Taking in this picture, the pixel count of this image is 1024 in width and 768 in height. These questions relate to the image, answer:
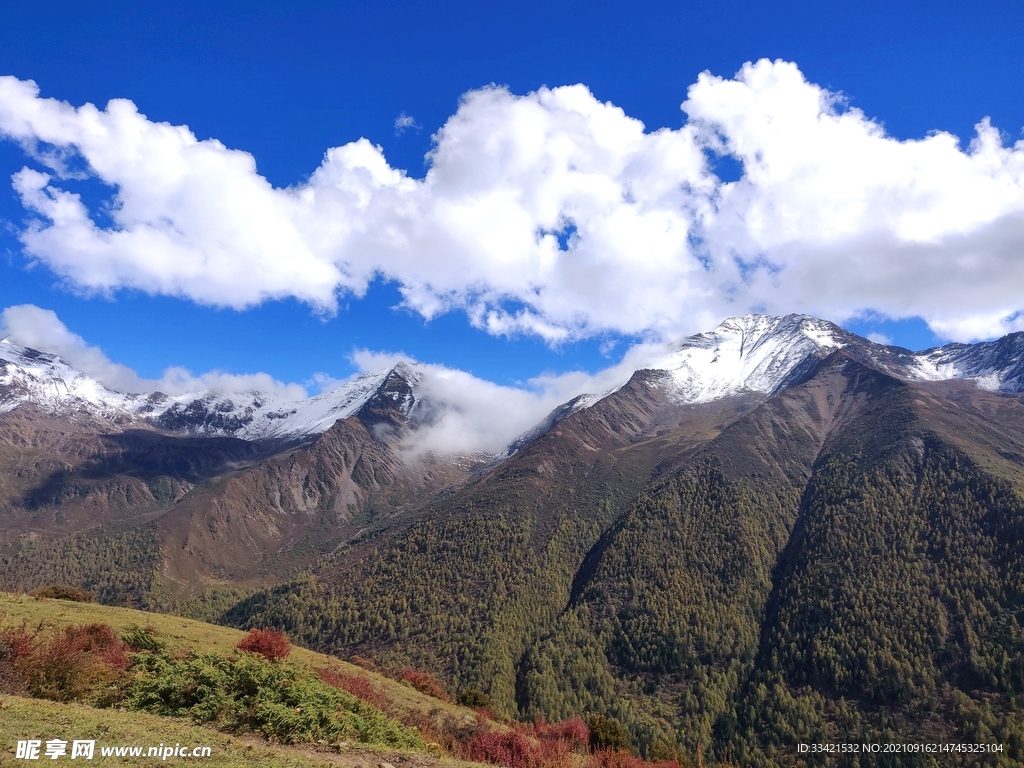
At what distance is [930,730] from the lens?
148m

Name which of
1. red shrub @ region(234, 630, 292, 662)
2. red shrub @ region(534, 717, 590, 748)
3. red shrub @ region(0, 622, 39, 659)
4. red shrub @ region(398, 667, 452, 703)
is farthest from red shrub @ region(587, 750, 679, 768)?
red shrub @ region(0, 622, 39, 659)

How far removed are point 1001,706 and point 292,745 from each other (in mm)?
196847

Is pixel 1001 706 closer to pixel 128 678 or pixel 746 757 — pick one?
pixel 746 757

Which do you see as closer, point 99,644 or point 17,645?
point 17,645

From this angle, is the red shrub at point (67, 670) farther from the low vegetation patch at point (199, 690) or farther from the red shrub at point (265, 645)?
the red shrub at point (265, 645)

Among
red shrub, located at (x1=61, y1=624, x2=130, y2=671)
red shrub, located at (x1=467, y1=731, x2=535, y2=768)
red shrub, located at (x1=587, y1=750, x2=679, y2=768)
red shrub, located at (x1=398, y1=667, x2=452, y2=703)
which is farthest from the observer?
red shrub, located at (x1=398, y1=667, x2=452, y2=703)

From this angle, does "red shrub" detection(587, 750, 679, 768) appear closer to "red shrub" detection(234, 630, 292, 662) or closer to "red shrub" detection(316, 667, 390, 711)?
"red shrub" detection(316, 667, 390, 711)

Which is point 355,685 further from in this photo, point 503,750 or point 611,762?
point 611,762

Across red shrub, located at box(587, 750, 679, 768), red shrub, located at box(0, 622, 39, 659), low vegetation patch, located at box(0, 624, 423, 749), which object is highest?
red shrub, located at box(0, 622, 39, 659)

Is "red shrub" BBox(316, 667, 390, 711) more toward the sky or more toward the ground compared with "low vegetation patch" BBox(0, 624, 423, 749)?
more toward the ground

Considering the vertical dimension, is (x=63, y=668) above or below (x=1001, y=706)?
above

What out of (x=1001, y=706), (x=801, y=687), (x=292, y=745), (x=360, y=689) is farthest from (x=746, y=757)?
(x=292, y=745)

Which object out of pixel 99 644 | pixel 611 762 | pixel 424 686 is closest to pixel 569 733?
pixel 611 762

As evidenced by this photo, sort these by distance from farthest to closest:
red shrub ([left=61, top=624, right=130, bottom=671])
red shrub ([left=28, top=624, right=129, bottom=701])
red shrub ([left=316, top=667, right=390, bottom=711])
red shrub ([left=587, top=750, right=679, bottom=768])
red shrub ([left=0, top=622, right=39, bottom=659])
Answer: red shrub ([left=316, top=667, right=390, bottom=711]), red shrub ([left=587, top=750, right=679, bottom=768]), red shrub ([left=61, top=624, right=130, bottom=671]), red shrub ([left=0, top=622, right=39, bottom=659]), red shrub ([left=28, top=624, right=129, bottom=701])
